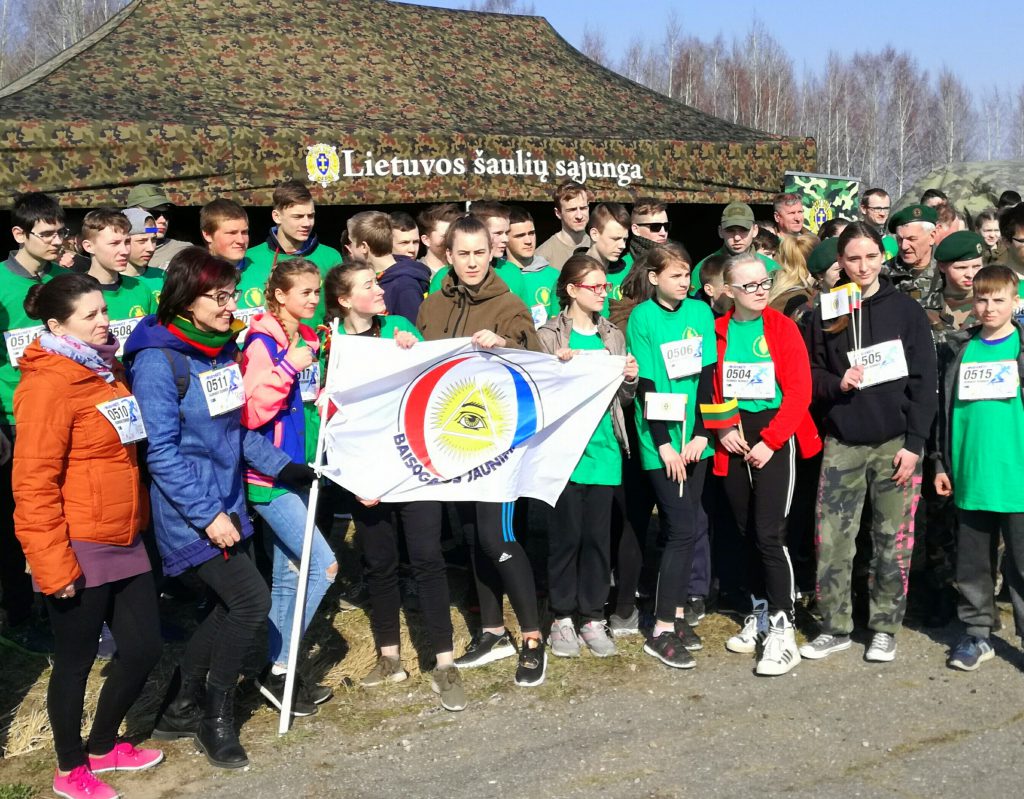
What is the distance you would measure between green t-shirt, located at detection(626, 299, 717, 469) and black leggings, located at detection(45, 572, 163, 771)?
2.32 m

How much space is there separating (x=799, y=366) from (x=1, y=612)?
4.06m

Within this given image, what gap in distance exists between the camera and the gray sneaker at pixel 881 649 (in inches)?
203

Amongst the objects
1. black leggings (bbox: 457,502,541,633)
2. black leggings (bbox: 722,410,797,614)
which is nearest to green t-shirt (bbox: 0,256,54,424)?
black leggings (bbox: 457,502,541,633)

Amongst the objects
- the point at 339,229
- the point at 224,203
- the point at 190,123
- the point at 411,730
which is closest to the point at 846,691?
the point at 411,730

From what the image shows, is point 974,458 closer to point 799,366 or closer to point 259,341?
point 799,366

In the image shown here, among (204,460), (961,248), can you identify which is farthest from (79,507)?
(961,248)

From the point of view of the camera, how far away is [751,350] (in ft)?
16.9

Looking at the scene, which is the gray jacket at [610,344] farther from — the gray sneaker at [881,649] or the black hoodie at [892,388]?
the gray sneaker at [881,649]

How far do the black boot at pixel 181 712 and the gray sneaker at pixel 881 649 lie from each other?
2.91 metres

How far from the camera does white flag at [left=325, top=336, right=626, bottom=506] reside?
4723mm

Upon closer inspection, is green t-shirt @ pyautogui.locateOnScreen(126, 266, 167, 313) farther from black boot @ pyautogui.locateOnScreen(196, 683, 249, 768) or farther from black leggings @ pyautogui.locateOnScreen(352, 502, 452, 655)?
black boot @ pyautogui.locateOnScreen(196, 683, 249, 768)

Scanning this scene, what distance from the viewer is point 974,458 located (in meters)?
5.03

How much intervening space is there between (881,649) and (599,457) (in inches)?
60.8

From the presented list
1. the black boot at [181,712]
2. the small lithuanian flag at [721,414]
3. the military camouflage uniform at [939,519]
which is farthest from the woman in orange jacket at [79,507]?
the military camouflage uniform at [939,519]
